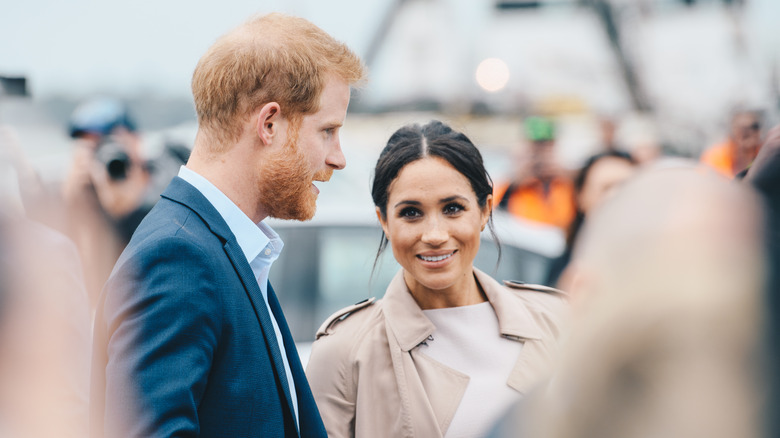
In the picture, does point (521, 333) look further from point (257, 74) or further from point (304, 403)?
point (257, 74)

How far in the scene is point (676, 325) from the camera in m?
0.68

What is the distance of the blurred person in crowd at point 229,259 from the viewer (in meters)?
1.25

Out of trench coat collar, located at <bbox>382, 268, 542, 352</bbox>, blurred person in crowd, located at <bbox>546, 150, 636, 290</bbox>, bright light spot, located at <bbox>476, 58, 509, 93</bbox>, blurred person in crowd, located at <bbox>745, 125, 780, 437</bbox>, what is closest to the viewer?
blurred person in crowd, located at <bbox>745, 125, 780, 437</bbox>

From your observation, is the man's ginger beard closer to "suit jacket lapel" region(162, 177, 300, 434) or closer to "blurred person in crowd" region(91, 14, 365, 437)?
"blurred person in crowd" region(91, 14, 365, 437)

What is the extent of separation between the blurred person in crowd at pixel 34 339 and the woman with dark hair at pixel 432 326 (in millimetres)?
673

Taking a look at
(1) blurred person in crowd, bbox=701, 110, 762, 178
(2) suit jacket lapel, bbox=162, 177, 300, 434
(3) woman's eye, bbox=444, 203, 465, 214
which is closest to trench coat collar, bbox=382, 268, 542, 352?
(3) woman's eye, bbox=444, 203, 465, 214

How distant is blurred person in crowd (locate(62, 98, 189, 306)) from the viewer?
430 centimetres

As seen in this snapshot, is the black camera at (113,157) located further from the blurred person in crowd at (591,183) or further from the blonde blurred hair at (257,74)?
the blonde blurred hair at (257,74)

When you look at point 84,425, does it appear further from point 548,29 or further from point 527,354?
point 548,29

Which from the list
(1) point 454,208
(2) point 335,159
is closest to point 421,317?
(1) point 454,208

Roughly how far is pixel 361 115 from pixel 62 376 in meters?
18.5

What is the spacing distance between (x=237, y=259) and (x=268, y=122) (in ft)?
0.97

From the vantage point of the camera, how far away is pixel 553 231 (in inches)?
176

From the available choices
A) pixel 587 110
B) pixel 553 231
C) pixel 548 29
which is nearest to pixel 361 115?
pixel 587 110
